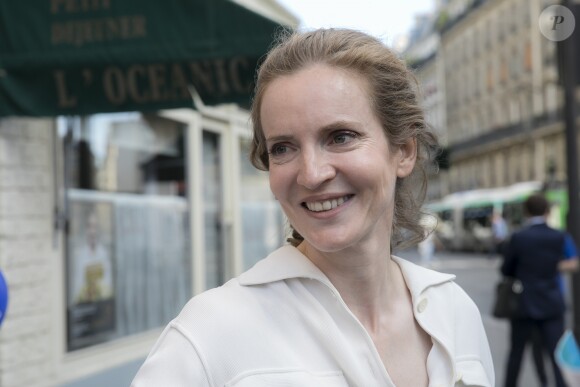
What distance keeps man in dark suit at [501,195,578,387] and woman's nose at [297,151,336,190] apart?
5.90 m

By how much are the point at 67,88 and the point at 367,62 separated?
11.0 feet

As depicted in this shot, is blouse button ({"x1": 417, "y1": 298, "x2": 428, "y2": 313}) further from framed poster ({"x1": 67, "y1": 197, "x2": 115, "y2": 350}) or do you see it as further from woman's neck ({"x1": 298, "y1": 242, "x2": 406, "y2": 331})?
framed poster ({"x1": 67, "y1": 197, "x2": 115, "y2": 350})

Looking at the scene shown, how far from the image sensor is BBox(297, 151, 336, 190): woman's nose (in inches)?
60.0

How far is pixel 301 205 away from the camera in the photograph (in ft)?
5.27

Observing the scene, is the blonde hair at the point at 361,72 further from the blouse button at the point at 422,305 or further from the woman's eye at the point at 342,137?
the blouse button at the point at 422,305

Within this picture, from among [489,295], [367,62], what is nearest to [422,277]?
[367,62]

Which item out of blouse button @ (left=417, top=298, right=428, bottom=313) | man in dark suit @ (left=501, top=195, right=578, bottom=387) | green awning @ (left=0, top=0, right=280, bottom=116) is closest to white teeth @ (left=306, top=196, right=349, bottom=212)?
blouse button @ (left=417, top=298, right=428, bottom=313)

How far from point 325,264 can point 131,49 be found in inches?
122

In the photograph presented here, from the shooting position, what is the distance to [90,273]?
5859 millimetres

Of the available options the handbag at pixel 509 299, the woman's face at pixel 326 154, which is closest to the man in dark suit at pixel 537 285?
the handbag at pixel 509 299

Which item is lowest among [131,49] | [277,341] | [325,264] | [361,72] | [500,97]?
[277,341]

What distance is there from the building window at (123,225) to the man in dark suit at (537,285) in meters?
2.99

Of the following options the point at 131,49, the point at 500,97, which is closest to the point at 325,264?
the point at 131,49

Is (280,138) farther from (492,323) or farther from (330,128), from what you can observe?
(492,323)
